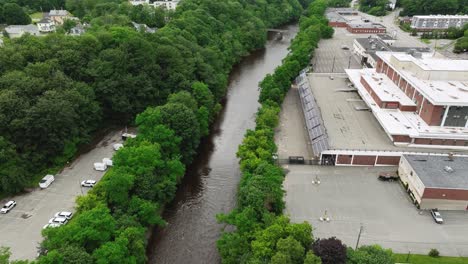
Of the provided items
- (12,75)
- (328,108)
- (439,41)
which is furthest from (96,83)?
(439,41)

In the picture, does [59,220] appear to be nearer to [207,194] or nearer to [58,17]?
[207,194]

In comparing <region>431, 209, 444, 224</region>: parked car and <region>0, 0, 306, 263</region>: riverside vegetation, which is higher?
<region>0, 0, 306, 263</region>: riverside vegetation

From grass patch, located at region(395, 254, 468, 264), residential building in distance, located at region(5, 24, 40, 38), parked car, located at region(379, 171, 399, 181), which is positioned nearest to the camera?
grass patch, located at region(395, 254, 468, 264)

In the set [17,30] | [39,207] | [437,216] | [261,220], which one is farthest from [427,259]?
[17,30]

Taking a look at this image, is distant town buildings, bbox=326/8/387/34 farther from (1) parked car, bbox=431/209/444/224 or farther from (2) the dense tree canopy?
(1) parked car, bbox=431/209/444/224

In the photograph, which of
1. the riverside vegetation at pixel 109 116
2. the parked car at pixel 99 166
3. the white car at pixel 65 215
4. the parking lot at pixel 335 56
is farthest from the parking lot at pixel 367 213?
the parking lot at pixel 335 56

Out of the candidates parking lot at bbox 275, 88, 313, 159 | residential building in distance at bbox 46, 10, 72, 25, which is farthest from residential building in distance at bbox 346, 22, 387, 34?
residential building in distance at bbox 46, 10, 72, 25
